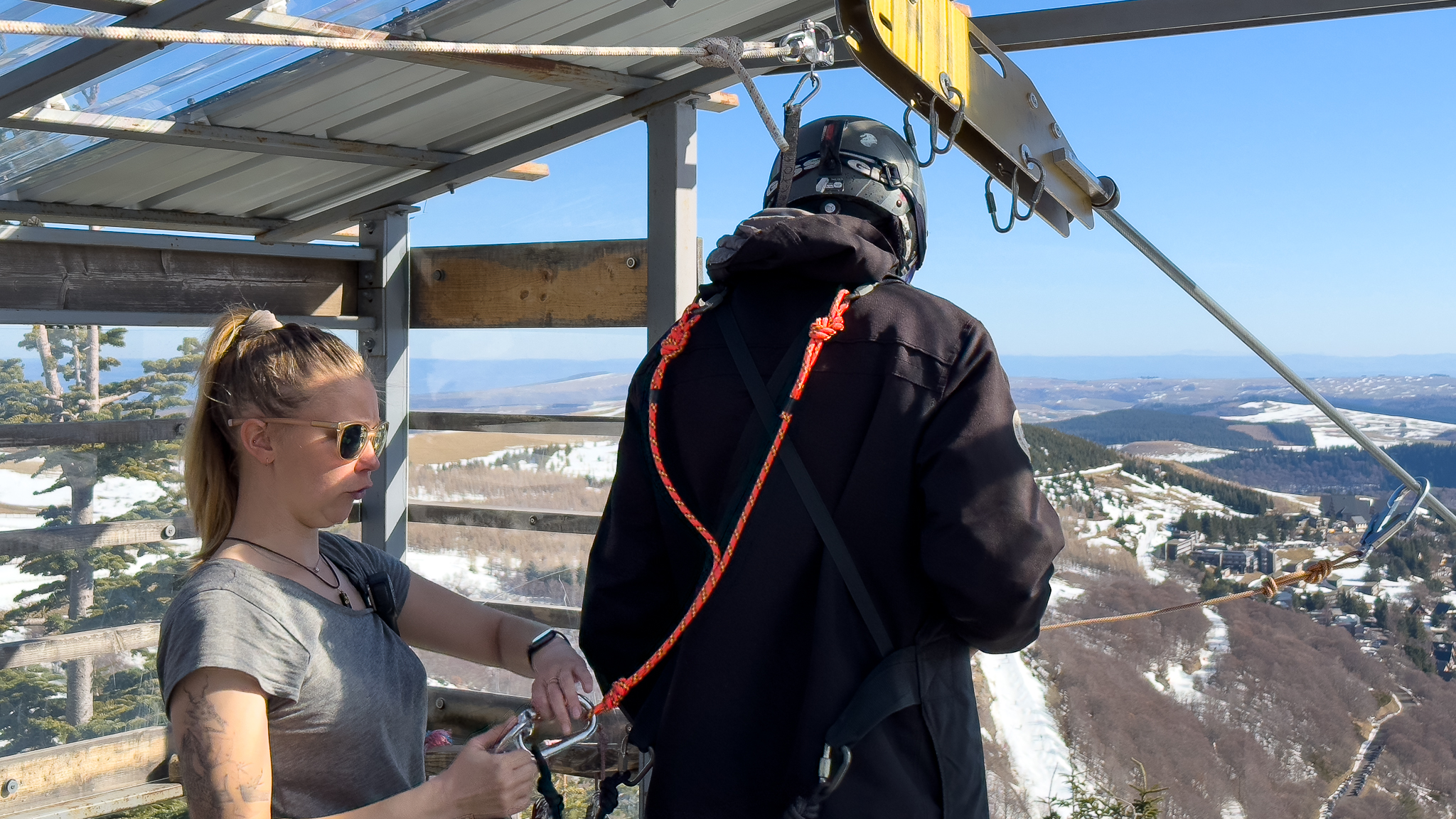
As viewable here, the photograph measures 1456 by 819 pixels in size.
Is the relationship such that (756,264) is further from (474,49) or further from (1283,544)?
(1283,544)

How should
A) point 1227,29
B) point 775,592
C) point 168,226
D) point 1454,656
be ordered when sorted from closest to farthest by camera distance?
1. point 775,592
2. point 1227,29
3. point 168,226
4. point 1454,656

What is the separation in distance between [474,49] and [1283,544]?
14.2 meters

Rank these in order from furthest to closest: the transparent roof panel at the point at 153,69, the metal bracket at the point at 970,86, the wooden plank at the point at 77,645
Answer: the wooden plank at the point at 77,645
the transparent roof panel at the point at 153,69
the metal bracket at the point at 970,86

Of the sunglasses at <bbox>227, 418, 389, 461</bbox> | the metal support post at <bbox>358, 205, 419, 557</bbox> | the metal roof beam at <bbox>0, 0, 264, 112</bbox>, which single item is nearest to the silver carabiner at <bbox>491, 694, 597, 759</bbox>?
the sunglasses at <bbox>227, 418, 389, 461</bbox>

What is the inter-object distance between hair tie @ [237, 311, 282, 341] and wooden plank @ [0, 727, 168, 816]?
2480 mm

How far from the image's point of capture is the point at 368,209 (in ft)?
15.8

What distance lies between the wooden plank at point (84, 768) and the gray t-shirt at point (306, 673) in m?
2.40

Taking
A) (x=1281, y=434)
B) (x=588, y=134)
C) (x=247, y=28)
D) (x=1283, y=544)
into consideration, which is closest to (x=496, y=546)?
(x=588, y=134)

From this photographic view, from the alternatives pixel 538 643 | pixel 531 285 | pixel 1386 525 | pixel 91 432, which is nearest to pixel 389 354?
pixel 531 285

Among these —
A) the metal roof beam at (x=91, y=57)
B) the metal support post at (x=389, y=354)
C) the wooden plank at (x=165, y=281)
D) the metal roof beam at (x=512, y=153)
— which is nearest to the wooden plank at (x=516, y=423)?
the metal support post at (x=389, y=354)

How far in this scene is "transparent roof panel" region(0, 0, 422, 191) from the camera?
9.28 ft

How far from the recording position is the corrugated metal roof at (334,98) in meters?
3.22

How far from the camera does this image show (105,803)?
3.76 meters

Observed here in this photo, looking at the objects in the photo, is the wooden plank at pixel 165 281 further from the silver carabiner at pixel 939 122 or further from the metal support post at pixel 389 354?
the silver carabiner at pixel 939 122
